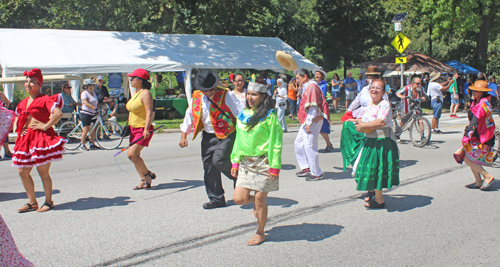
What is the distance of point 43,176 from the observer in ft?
18.4

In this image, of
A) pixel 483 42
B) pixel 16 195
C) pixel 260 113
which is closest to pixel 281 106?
pixel 16 195

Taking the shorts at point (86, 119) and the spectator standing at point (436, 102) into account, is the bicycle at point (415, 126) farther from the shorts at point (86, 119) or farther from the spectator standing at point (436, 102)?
the shorts at point (86, 119)

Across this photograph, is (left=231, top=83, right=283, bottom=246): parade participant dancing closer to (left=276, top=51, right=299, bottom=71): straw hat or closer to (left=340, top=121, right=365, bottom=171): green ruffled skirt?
(left=340, top=121, right=365, bottom=171): green ruffled skirt

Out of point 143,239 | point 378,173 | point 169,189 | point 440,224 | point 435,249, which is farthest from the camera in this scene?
point 169,189

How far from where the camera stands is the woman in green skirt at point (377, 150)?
17.8 feet

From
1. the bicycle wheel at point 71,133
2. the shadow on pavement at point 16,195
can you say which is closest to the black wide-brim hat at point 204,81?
the shadow on pavement at point 16,195

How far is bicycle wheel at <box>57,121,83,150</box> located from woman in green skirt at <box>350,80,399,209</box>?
8.23 m

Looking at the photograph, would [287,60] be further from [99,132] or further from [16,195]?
[99,132]

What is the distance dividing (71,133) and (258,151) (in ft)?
28.4

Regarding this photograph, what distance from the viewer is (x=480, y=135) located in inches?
252

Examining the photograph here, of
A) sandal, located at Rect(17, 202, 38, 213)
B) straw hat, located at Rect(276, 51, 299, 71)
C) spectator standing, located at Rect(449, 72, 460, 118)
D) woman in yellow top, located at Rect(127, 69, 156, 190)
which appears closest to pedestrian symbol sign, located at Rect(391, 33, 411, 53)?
spectator standing, located at Rect(449, 72, 460, 118)

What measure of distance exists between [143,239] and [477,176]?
16.2 ft

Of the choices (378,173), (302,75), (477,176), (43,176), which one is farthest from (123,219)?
(477,176)

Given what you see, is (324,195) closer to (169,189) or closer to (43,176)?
(169,189)
